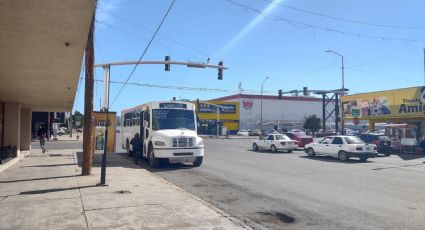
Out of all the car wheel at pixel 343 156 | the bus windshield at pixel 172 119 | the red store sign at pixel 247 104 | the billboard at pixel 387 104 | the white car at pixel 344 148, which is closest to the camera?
the bus windshield at pixel 172 119

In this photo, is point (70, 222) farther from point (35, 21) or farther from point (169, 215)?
point (35, 21)

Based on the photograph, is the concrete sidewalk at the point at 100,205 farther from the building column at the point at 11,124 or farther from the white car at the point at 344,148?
the white car at the point at 344,148

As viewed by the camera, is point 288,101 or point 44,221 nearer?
point 44,221

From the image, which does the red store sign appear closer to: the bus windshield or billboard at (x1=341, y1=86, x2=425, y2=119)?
billboard at (x1=341, y1=86, x2=425, y2=119)

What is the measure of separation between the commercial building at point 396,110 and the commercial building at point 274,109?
50086mm

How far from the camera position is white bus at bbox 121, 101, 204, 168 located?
60.1 ft

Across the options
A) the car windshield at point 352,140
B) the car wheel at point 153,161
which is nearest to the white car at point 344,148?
the car windshield at point 352,140

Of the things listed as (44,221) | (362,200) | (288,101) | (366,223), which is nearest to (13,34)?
(44,221)

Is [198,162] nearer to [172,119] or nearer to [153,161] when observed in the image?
[153,161]

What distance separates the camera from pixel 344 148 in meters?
23.0

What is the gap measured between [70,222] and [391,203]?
24.6 ft

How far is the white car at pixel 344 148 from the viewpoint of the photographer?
73.9ft

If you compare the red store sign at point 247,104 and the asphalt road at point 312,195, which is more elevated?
the red store sign at point 247,104

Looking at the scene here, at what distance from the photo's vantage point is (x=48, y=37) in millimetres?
8391
